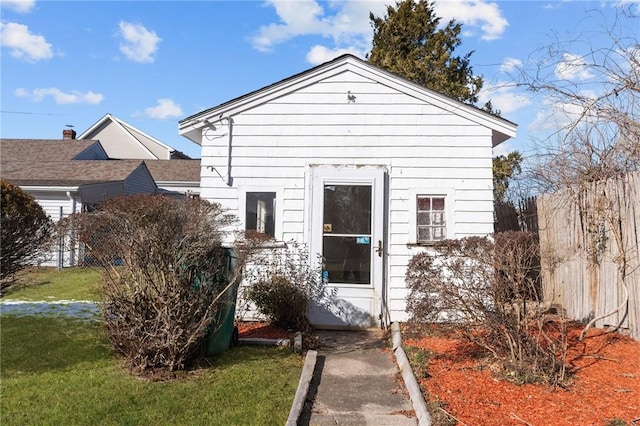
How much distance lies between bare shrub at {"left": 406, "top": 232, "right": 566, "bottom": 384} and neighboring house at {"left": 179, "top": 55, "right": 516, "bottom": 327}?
221cm

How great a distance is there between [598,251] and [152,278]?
5.76 meters

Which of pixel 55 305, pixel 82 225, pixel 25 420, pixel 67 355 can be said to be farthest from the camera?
pixel 55 305

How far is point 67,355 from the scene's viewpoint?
554cm

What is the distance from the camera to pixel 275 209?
7.57 m

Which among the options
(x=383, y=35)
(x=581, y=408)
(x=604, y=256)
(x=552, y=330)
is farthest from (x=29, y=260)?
(x=383, y=35)

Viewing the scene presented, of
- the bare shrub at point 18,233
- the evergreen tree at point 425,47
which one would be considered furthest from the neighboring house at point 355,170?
the evergreen tree at point 425,47

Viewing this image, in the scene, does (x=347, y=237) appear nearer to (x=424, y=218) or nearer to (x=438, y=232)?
(x=424, y=218)

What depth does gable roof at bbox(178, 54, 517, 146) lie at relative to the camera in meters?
7.54

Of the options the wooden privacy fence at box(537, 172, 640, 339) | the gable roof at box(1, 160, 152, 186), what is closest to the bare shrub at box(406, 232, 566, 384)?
the wooden privacy fence at box(537, 172, 640, 339)

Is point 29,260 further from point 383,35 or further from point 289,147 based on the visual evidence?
point 383,35

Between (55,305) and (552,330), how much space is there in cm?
866

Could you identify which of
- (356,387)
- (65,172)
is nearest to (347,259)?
(356,387)

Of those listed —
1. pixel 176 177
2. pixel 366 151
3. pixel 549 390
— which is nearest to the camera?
pixel 549 390

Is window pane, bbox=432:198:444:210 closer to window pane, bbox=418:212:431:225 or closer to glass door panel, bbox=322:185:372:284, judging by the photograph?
window pane, bbox=418:212:431:225
